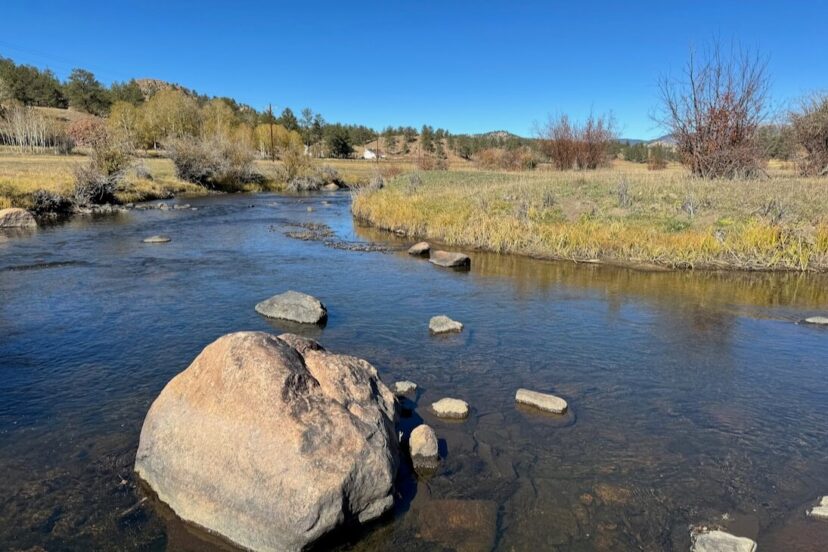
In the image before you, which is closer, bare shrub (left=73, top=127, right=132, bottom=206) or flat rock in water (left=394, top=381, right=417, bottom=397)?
flat rock in water (left=394, top=381, right=417, bottom=397)

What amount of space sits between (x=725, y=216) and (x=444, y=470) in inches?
664

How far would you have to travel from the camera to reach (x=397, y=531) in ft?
17.4

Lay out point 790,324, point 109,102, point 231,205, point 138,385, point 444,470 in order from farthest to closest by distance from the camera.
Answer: point 109,102
point 231,205
point 790,324
point 138,385
point 444,470

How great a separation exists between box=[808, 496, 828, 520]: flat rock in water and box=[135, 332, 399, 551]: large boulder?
170 inches

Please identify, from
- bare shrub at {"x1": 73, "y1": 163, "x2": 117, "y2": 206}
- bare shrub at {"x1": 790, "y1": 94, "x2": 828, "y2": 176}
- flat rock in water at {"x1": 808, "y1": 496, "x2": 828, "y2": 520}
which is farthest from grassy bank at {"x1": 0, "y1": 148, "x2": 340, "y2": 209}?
bare shrub at {"x1": 790, "y1": 94, "x2": 828, "y2": 176}

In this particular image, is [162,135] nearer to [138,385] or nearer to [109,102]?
[109,102]

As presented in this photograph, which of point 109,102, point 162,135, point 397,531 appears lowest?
point 397,531

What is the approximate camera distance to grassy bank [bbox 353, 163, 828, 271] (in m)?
17.2

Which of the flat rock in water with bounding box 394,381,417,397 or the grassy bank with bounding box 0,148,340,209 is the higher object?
the grassy bank with bounding box 0,148,340,209

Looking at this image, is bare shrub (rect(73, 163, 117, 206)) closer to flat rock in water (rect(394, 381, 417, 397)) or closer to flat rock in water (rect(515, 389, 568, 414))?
flat rock in water (rect(394, 381, 417, 397))

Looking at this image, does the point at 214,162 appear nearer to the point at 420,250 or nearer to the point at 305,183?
the point at 305,183

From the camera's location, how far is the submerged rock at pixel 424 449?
6371mm

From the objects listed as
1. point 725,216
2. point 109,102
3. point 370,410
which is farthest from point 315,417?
point 109,102

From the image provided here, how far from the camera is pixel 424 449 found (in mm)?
6445
